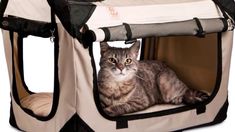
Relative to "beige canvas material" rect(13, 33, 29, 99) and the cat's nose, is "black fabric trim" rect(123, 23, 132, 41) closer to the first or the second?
the cat's nose

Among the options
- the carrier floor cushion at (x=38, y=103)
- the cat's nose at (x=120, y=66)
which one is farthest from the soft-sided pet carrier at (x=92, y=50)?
the cat's nose at (x=120, y=66)

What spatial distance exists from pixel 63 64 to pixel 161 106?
2.52 feet

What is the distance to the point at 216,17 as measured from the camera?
3379 mm

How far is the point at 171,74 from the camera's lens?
3.69 metres

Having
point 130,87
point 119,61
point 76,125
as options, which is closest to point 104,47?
point 119,61

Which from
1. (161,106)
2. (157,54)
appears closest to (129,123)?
(161,106)

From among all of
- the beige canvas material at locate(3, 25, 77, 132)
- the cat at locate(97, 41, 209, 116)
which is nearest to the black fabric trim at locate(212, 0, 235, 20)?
the cat at locate(97, 41, 209, 116)

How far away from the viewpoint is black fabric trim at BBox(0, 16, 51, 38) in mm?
2980

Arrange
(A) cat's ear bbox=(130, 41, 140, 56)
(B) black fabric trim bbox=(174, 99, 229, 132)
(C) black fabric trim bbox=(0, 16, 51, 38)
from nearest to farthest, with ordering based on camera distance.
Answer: (C) black fabric trim bbox=(0, 16, 51, 38), (A) cat's ear bbox=(130, 41, 140, 56), (B) black fabric trim bbox=(174, 99, 229, 132)

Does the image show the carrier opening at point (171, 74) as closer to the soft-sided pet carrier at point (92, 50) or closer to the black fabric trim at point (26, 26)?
the soft-sided pet carrier at point (92, 50)

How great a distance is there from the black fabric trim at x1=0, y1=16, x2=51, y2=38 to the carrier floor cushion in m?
0.44

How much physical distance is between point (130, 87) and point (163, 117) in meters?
0.24

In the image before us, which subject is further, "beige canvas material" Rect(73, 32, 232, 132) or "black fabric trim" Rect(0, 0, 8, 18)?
"black fabric trim" Rect(0, 0, 8, 18)

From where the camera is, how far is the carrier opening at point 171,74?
3256mm
